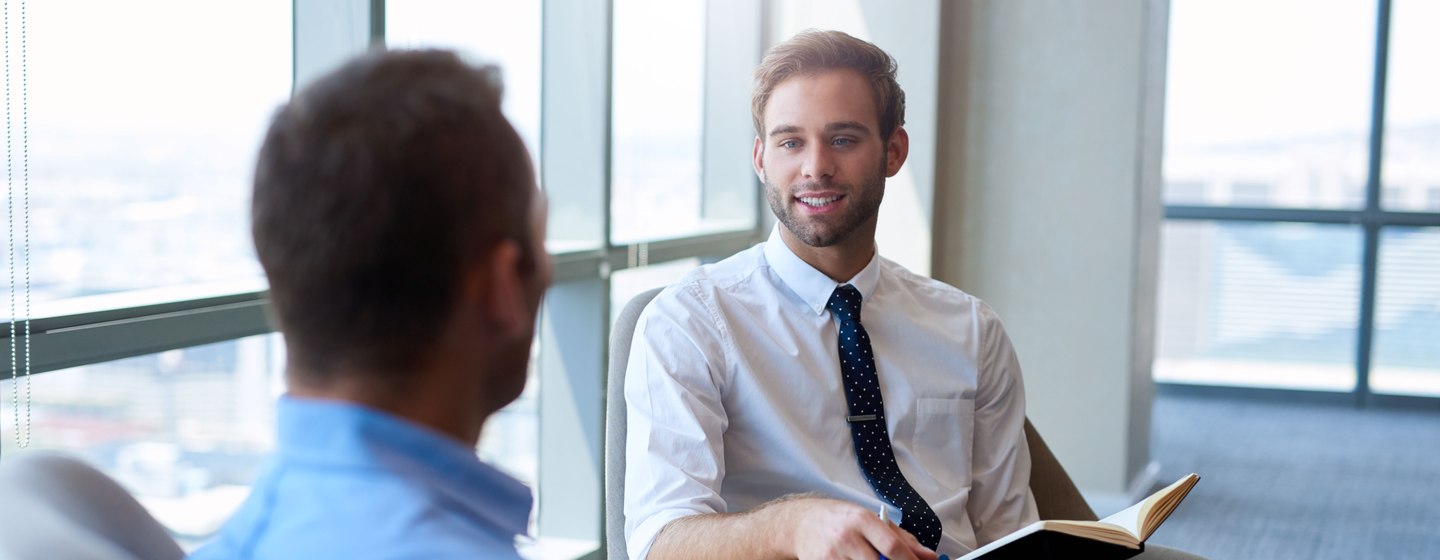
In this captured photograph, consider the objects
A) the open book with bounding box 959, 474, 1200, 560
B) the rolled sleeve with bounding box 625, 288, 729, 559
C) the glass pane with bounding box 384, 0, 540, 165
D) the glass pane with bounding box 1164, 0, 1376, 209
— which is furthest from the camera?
the glass pane with bounding box 1164, 0, 1376, 209

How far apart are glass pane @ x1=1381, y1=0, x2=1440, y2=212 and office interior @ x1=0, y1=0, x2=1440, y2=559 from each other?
13mm

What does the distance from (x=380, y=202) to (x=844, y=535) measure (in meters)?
0.83

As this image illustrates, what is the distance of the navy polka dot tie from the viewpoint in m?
1.67

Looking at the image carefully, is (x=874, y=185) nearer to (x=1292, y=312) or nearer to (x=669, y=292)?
(x=669, y=292)

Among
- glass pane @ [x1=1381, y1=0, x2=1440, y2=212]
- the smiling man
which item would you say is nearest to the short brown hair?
the smiling man

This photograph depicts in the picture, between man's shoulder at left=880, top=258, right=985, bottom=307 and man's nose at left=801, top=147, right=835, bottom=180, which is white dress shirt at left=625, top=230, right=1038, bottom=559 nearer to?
man's shoulder at left=880, top=258, right=985, bottom=307

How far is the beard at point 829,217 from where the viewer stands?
69.9 inches

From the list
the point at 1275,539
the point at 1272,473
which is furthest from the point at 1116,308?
the point at 1272,473

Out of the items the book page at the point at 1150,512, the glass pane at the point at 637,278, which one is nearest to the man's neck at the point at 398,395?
the book page at the point at 1150,512

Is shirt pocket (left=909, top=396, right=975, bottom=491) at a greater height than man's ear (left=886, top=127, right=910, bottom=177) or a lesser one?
lesser

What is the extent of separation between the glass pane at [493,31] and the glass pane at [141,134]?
34 cm

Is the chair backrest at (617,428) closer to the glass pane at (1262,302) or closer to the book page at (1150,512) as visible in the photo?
the book page at (1150,512)

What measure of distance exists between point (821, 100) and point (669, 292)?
0.34 metres

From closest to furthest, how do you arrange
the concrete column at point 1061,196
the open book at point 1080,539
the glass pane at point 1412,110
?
the open book at point 1080,539 → the concrete column at point 1061,196 → the glass pane at point 1412,110
